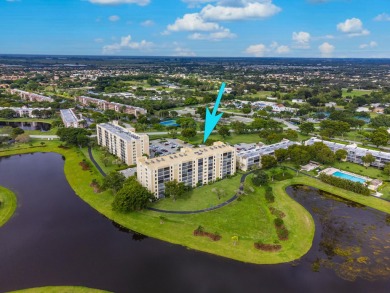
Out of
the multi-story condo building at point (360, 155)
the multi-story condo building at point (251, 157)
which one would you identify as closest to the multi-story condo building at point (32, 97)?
the multi-story condo building at point (251, 157)

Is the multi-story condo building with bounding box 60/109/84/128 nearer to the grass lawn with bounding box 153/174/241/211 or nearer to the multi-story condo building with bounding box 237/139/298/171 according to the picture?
the multi-story condo building with bounding box 237/139/298/171

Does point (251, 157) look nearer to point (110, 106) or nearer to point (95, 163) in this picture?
point (95, 163)

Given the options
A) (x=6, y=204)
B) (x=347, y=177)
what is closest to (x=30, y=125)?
(x=6, y=204)

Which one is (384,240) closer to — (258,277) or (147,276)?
(258,277)

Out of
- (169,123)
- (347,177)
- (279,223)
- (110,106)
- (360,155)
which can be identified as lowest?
(279,223)

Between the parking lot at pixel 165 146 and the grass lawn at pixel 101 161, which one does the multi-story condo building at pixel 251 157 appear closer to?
the parking lot at pixel 165 146

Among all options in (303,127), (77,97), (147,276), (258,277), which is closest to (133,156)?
(147,276)
